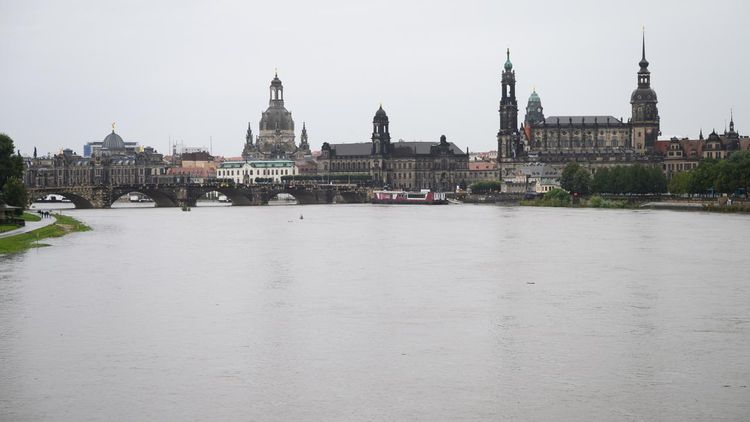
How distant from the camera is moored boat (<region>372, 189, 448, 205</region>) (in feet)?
520

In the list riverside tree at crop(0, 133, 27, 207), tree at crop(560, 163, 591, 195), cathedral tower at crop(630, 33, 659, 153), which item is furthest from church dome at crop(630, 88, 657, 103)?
riverside tree at crop(0, 133, 27, 207)

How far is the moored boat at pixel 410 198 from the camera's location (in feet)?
520

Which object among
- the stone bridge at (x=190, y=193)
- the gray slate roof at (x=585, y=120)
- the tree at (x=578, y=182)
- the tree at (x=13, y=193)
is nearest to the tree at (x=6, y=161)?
the tree at (x=13, y=193)

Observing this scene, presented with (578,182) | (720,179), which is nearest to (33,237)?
(720,179)

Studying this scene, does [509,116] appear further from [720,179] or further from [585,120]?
[720,179]

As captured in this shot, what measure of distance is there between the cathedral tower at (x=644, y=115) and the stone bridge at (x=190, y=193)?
44.7 m

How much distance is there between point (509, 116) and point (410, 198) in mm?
30535

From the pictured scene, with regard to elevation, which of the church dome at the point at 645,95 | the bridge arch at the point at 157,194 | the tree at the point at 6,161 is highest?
the church dome at the point at 645,95

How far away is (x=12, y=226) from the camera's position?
200 ft

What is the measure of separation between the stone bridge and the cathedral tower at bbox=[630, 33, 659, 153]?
4469cm

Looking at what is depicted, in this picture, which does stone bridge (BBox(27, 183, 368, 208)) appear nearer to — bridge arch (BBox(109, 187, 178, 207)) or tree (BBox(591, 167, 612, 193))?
bridge arch (BBox(109, 187, 178, 207))

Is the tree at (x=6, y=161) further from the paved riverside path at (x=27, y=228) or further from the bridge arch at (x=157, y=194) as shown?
the bridge arch at (x=157, y=194)

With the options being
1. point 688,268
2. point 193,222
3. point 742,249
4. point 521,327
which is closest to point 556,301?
point 521,327

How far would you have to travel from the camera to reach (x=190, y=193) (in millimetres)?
129250
